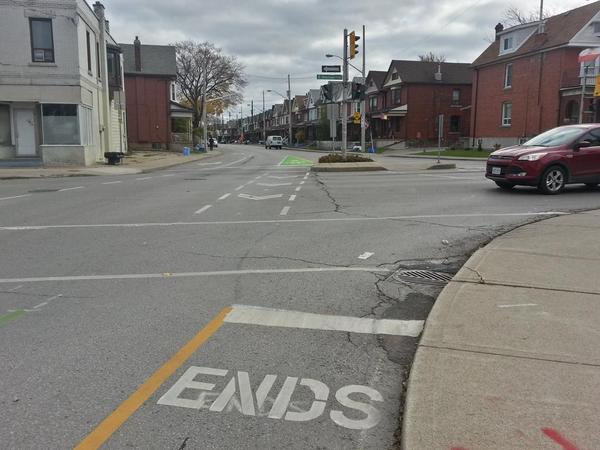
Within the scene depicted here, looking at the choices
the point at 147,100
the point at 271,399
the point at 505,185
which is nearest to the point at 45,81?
the point at 505,185

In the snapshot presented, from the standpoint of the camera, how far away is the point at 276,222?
10.1 meters

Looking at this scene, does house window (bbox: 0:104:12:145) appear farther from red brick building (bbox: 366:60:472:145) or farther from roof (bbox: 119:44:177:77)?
red brick building (bbox: 366:60:472:145)

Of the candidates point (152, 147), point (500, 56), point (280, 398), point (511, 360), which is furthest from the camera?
point (152, 147)

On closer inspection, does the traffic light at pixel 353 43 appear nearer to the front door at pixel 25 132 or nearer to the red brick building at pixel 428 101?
the front door at pixel 25 132

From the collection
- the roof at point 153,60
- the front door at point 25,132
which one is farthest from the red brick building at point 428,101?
the front door at point 25,132

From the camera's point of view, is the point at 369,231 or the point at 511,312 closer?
the point at 511,312

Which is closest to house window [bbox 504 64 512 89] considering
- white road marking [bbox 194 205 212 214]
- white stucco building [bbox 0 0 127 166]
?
white stucco building [bbox 0 0 127 166]

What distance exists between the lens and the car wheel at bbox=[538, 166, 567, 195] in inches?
517

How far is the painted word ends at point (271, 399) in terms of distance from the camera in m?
3.25

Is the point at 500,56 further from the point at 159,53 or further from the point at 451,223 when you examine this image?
the point at 451,223

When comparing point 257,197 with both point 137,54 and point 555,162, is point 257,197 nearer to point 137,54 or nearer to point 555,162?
point 555,162

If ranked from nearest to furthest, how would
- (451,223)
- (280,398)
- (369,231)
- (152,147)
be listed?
(280,398), (369,231), (451,223), (152,147)

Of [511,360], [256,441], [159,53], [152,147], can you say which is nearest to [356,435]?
[256,441]

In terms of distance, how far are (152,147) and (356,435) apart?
171ft
